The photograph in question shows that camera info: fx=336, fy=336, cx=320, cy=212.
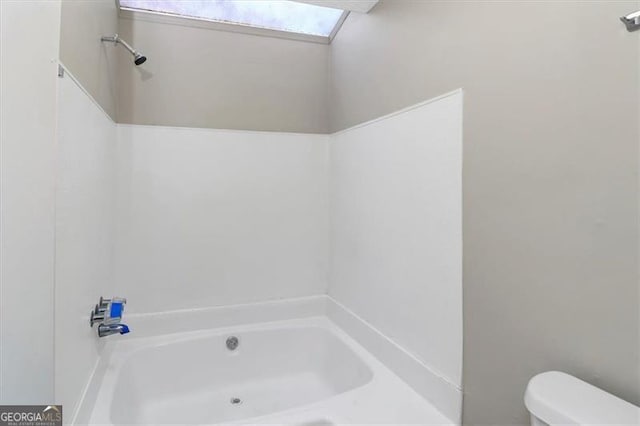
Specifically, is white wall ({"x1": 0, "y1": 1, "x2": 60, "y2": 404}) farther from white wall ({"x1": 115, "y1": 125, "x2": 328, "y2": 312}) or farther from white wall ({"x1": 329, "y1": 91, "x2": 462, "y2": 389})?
white wall ({"x1": 329, "y1": 91, "x2": 462, "y2": 389})

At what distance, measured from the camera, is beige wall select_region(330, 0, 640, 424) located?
78cm

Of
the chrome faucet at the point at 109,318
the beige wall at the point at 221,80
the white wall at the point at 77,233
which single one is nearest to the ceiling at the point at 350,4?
the beige wall at the point at 221,80

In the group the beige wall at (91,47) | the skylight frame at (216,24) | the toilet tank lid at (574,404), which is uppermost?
the skylight frame at (216,24)

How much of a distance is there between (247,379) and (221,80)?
1.90 meters

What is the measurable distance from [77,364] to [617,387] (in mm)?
1628

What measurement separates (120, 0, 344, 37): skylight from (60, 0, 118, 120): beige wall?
0.30 metres

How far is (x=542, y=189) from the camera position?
949 mm

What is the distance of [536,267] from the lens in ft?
3.17

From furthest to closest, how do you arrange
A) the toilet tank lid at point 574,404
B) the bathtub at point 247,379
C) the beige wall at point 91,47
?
1. the bathtub at point 247,379
2. the beige wall at point 91,47
3. the toilet tank lid at point 574,404

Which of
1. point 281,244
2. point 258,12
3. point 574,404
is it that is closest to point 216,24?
point 258,12

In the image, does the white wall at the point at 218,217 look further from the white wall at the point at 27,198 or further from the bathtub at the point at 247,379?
the white wall at the point at 27,198

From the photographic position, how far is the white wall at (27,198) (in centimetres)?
93

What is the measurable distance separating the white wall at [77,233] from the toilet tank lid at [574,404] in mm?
1287

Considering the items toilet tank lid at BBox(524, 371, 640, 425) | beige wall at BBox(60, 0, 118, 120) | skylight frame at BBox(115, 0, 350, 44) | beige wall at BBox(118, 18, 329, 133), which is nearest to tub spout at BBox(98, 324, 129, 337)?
beige wall at BBox(60, 0, 118, 120)
